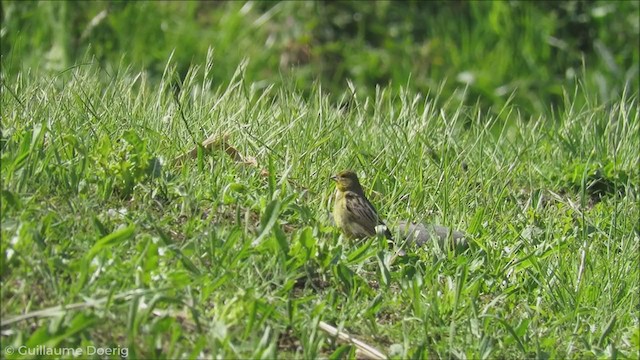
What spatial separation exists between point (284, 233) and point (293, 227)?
318 mm

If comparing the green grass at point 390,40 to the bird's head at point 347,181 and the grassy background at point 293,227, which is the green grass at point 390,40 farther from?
the bird's head at point 347,181

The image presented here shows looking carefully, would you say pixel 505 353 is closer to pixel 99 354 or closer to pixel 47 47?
pixel 99 354

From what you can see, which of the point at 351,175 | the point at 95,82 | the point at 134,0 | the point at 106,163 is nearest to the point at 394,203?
the point at 351,175

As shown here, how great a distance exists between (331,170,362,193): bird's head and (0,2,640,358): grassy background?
110mm

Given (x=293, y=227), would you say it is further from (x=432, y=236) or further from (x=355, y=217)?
Answer: (x=432, y=236)

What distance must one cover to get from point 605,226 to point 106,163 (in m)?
2.52

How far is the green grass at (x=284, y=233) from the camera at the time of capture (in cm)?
408

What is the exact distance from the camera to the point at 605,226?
588cm

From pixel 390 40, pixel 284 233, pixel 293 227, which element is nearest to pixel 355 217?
pixel 293 227

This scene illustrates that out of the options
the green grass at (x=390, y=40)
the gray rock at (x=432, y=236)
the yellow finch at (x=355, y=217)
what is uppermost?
the yellow finch at (x=355, y=217)

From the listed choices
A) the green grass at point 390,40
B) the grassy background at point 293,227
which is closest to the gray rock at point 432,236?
the grassy background at point 293,227

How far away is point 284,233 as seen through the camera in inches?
186

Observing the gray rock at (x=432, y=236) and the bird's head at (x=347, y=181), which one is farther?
the bird's head at (x=347, y=181)

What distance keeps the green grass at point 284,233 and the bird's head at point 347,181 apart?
0.29ft
